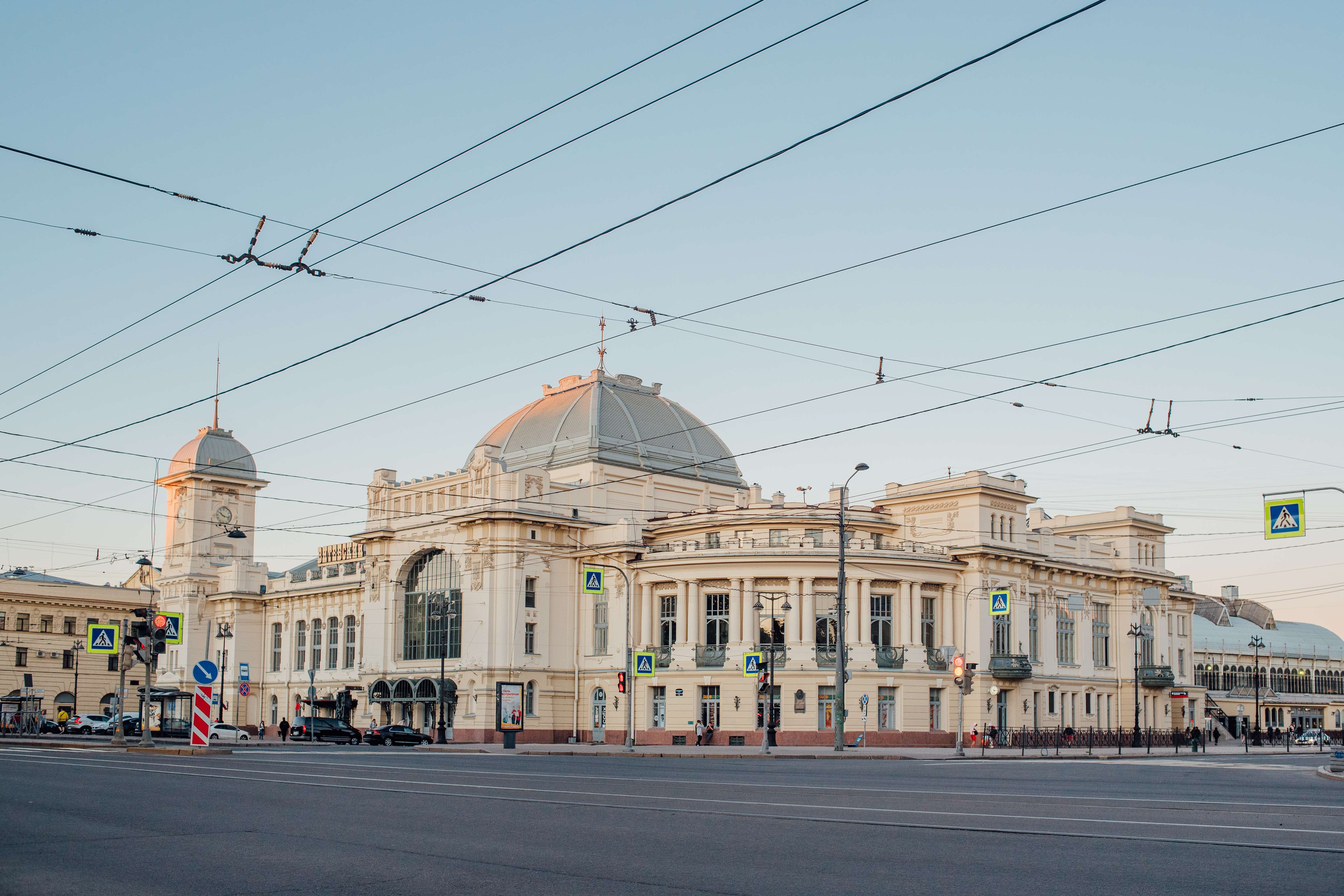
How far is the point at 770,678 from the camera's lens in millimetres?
53375

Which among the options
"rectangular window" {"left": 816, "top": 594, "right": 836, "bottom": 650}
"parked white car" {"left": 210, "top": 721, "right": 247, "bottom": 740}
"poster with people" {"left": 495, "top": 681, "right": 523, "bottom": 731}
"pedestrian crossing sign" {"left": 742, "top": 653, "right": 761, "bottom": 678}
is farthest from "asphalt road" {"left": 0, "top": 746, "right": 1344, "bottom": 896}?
"parked white car" {"left": 210, "top": 721, "right": 247, "bottom": 740}

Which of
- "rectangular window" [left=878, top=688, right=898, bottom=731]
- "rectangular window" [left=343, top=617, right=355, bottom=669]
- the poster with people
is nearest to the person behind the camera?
the poster with people

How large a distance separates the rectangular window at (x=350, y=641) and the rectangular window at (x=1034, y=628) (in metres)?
42.2

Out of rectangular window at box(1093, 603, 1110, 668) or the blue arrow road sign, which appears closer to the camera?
the blue arrow road sign

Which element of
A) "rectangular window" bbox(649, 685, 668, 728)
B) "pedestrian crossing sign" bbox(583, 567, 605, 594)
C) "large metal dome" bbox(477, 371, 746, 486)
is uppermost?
"large metal dome" bbox(477, 371, 746, 486)

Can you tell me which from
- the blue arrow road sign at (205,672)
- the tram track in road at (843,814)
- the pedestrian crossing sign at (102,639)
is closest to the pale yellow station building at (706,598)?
the pedestrian crossing sign at (102,639)

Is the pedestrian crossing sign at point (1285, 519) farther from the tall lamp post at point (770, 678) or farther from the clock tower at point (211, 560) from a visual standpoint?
the clock tower at point (211, 560)

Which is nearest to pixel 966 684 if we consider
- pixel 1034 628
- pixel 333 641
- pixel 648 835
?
pixel 1034 628

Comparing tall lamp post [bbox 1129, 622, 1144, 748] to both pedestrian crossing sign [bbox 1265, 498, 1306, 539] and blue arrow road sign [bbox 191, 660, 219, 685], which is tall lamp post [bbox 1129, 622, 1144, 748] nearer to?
pedestrian crossing sign [bbox 1265, 498, 1306, 539]

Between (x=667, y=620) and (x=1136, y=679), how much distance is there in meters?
26.6

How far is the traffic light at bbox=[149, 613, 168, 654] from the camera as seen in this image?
39.4m

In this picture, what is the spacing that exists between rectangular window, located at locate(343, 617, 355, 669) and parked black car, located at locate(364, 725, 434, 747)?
18518 mm

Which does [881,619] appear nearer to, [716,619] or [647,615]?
[716,619]

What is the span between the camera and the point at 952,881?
11.2 metres
